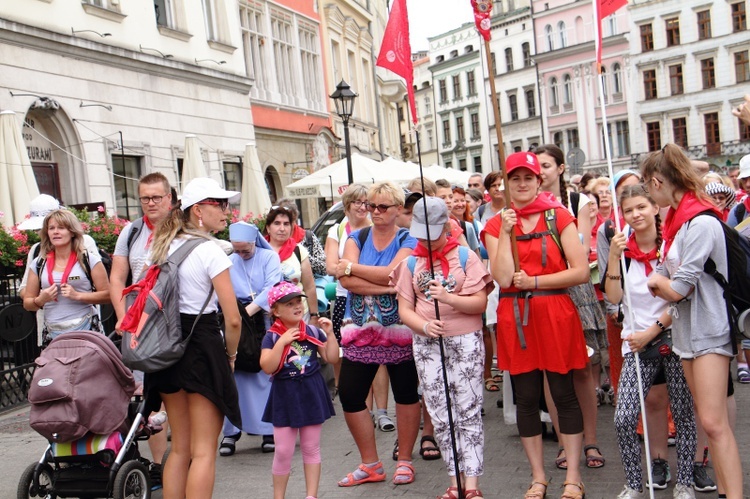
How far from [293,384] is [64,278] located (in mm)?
2158

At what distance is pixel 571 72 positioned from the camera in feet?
239

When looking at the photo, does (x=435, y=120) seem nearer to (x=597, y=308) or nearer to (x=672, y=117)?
(x=672, y=117)

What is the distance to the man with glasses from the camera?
6051mm

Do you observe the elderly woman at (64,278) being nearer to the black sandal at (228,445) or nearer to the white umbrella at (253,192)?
the black sandal at (228,445)

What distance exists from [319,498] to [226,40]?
61.7 ft

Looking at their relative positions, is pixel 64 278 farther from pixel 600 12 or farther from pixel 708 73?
pixel 708 73

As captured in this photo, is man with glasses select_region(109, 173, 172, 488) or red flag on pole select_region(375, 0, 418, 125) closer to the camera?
red flag on pole select_region(375, 0, 418, 125)

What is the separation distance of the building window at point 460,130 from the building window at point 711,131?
101 feet

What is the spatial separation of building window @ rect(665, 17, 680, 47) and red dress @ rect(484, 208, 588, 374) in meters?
64.4

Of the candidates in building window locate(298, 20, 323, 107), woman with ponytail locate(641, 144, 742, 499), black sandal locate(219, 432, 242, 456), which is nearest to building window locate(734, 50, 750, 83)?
building window locate(298, 20, 323, 107)

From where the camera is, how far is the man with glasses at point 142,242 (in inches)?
238

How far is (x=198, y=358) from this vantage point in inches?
192

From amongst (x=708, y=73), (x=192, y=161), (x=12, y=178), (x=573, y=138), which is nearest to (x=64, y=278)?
(x=12, y=178)

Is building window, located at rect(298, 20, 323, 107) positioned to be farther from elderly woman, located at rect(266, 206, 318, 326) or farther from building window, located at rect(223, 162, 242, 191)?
elderly woman, located at rect(266, 206, 318, 326)
